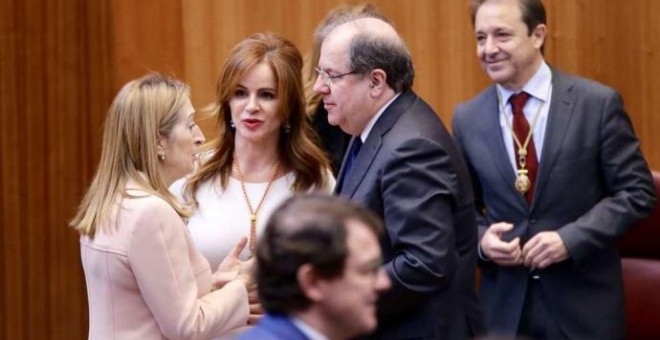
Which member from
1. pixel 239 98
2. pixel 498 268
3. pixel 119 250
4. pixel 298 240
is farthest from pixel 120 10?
pixel 298 240

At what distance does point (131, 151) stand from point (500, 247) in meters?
1.39

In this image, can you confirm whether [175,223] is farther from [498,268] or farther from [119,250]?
[498,268]

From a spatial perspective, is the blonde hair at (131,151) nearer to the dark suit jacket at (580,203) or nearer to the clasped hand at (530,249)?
the clasped hand at (530,249)

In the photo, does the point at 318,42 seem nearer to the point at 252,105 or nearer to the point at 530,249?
the point at 252,105

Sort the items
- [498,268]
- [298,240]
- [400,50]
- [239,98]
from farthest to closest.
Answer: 1. [498,268]
2. [239,98]
3. [400,50]
4. [298,240]

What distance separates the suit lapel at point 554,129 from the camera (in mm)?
4883

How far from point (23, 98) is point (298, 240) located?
3516 mm

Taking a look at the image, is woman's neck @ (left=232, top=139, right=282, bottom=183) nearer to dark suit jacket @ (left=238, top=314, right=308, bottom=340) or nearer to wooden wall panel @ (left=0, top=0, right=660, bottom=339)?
wooden wall panel @ (left=0, top=0, right=660, bottom=339)

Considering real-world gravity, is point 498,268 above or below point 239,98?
below

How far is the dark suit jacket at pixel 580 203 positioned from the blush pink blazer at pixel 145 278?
1.40m

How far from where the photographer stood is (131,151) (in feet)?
12.9

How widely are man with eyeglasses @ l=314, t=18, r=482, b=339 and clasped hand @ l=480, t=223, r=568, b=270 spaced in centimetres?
67

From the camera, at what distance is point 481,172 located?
5016 millimetres

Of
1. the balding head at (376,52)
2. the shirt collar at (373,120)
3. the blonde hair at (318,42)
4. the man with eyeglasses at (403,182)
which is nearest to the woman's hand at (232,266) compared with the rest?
the man with eyeglasses at (403,182)
